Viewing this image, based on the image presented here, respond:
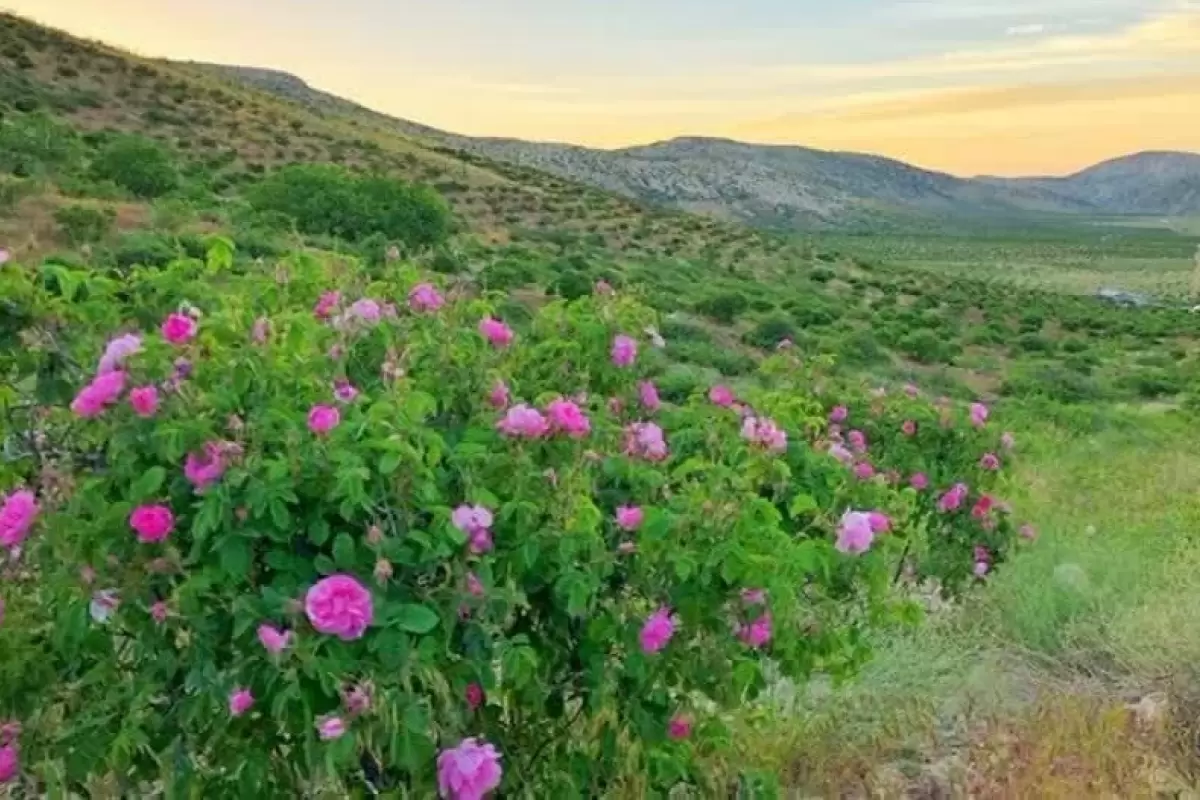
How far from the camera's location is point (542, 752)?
11.0 ft

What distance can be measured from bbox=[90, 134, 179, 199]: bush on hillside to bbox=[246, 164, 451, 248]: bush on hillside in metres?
2.12

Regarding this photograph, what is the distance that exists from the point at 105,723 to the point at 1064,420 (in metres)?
19.6

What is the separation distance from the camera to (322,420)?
270 centimetres

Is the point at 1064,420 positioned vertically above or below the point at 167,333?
below

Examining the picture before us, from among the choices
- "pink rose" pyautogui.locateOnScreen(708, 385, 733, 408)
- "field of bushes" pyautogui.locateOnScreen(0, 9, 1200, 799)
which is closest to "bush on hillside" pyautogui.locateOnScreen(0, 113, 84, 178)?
"pink rose" pyautogui.locateOnScreen(708, 385, 733, 408)

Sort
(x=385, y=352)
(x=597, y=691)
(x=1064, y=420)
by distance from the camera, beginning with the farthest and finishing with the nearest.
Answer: (x=1064, y=420), (x=385, y=352), (x=597, y=691)

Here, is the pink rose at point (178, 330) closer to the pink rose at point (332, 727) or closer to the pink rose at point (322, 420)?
the pink rose at point (322, 420)

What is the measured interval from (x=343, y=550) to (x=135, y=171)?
32.6m

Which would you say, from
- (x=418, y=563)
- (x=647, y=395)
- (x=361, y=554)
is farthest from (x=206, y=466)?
Answer: (x=647, y=395)

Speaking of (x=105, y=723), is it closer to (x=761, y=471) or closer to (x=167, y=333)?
(x=167, y=333)

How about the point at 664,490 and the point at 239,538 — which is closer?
the point at 239,538

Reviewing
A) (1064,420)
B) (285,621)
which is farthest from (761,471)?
(1064,420)

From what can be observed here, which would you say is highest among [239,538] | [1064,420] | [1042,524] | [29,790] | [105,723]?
[239,538]

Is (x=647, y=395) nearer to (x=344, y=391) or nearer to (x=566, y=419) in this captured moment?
(x=566, y=419)
